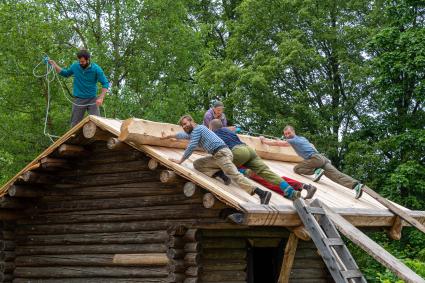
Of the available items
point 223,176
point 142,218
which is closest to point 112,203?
point 142,218

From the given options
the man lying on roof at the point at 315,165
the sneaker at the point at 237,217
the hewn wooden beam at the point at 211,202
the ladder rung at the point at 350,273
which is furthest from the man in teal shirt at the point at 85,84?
the ladder rung at the point at 350,273

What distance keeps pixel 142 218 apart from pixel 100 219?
1048 millimetres

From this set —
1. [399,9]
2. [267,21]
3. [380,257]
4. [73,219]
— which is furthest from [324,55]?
[380,257]

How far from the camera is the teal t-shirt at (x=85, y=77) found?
1366 centimetres

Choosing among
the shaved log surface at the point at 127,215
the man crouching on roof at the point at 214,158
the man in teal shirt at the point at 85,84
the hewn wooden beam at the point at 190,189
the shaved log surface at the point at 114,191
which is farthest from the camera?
the man in teal shirt at the point at 85,84

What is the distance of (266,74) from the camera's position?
90.9 feet

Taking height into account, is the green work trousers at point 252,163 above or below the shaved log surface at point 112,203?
above

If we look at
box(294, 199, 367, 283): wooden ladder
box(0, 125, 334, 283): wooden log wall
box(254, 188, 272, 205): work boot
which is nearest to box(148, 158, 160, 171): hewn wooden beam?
box(0, 125, 334, 283): wooden log wall

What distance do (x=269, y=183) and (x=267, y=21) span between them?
19.0 m

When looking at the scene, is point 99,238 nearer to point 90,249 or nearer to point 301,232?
point 90,249

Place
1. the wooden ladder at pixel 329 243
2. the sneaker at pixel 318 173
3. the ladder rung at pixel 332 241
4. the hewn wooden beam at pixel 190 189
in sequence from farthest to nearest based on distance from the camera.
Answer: the sneaker at pixel 318 173 → the hewn wooden beam at pixel 190 189 → the ladder rung at pixel 332 241 → the wooden ladder at pixel 329 243

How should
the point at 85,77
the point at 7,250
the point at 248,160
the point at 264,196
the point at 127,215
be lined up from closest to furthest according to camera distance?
the point at 264,196, the point at 248,160, the point at 127,215, the point at 85,77, the point at 7,250

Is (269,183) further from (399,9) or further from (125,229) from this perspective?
(399,9)

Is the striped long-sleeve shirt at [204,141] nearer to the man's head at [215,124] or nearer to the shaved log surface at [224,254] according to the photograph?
the man's head at [215,124]
